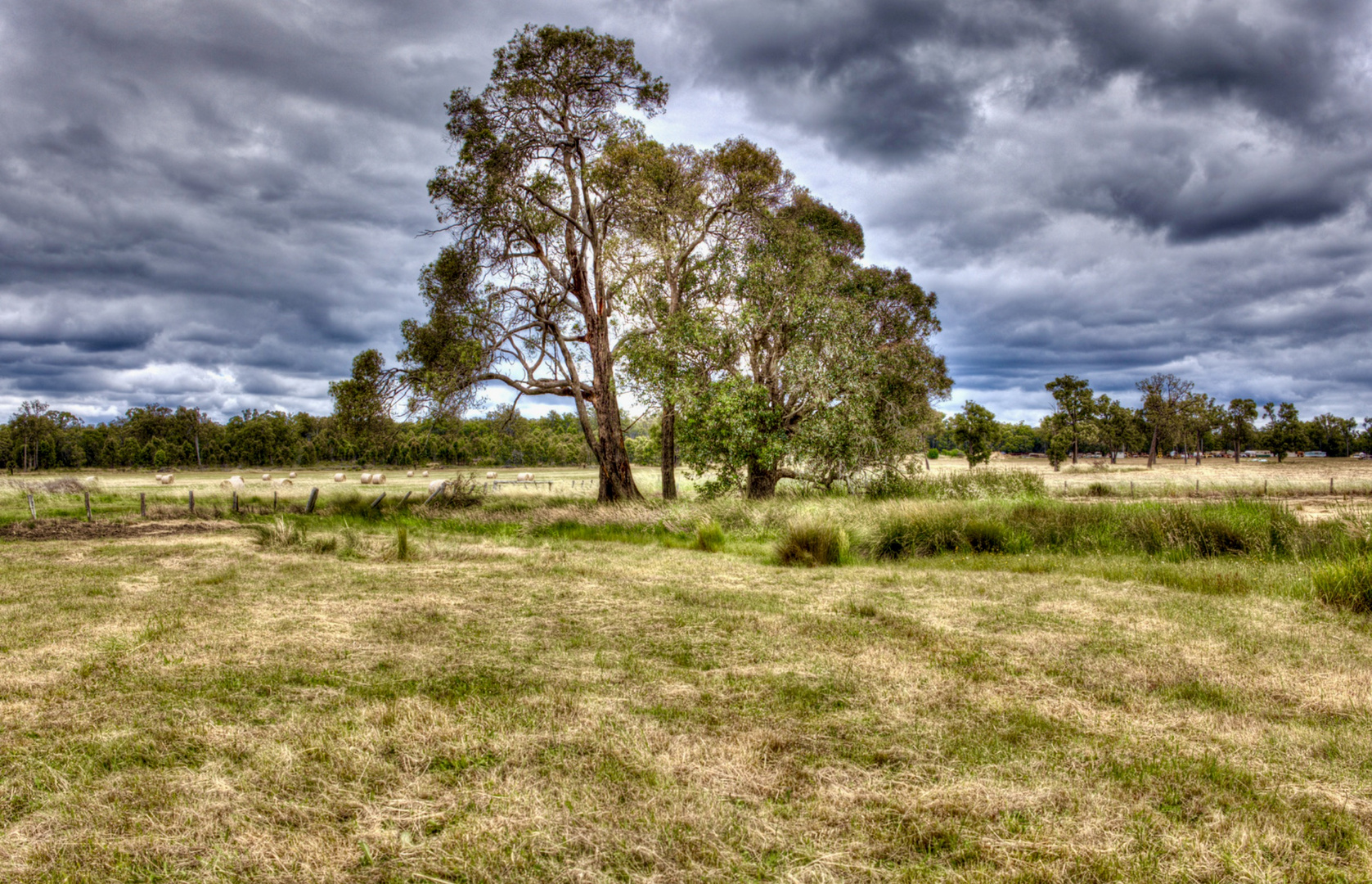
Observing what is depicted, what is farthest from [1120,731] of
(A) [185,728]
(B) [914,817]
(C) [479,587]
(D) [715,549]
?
(D) [715,549]

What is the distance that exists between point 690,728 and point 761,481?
624 inches

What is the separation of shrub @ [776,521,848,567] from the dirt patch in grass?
43.3 ft

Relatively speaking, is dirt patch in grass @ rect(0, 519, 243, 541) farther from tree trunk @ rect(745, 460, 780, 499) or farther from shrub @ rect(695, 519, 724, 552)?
tree trunk @ rect(745, 460, 780, 499)

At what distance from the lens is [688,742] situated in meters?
3.54

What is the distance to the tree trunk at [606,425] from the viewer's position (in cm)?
1983

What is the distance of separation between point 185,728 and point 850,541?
958 centimetres

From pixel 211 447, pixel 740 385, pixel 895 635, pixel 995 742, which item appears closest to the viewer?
pixel 995 742

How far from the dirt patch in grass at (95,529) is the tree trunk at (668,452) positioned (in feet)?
38.0

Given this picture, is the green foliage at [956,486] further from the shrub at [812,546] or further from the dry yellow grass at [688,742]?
the dry yellow grass at [688,742]

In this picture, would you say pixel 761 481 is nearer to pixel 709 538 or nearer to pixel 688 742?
pixel 709 538

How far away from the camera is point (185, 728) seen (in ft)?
12.5

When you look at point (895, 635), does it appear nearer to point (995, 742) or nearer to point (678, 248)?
point (995, 742)

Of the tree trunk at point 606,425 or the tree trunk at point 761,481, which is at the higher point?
the tree trunk at point 606,425

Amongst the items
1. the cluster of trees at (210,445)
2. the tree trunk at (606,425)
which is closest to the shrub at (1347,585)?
the tree trunk at (606,425)
